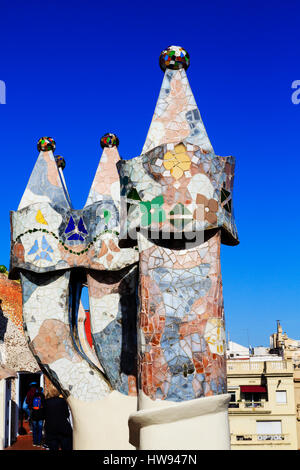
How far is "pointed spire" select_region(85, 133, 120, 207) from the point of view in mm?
9695

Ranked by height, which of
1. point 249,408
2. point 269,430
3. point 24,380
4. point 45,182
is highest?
point 45,182

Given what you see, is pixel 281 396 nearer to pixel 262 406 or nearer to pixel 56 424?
pixel 262 406

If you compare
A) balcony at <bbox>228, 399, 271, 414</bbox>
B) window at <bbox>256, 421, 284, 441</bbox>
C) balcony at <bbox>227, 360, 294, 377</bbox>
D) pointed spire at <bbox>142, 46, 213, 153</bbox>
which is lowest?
window at <bbox>256, 421, 284, 441</bbox>

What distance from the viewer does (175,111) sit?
686cm

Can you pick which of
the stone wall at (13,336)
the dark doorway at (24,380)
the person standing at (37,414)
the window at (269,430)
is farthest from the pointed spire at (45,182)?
the window at (269,430)

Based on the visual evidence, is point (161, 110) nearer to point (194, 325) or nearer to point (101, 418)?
point (194, 325)

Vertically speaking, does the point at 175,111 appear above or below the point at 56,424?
above

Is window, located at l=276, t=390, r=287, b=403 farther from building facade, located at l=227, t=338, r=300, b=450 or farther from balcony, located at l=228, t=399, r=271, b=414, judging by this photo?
balcony, located at l=228, t=399, r=271, b=414

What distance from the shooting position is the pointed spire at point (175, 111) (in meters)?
6.71

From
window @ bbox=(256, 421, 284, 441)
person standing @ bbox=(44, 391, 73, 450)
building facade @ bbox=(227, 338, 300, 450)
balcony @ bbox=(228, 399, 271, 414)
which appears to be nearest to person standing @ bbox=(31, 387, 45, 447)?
person standing @ bbox=(44, 391, 73, 450)

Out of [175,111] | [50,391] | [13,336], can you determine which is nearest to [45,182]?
[175,111]

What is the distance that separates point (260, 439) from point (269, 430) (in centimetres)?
55

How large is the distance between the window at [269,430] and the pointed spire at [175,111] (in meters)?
14.5

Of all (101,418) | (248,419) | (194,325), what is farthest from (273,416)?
→ (194,325)
